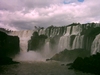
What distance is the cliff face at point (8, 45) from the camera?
62.9 meters

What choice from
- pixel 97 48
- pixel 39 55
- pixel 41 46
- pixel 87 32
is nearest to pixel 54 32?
pixel 41 46

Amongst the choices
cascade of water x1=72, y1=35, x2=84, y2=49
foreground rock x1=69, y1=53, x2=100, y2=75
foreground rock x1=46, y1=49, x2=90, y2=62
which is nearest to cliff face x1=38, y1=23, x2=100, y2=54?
cascade of water x1=72, y1=35, x2=84, y2=49

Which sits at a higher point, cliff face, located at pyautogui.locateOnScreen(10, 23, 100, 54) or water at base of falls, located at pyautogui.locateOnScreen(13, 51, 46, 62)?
cliff face, located at pyautogui.locateOnScreen(10, 23, 100, 54)

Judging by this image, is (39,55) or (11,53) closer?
(11,53)

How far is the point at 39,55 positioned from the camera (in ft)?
250

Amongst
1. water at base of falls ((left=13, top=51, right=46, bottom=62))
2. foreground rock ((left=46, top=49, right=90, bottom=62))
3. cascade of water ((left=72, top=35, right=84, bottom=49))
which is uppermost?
cascade of water ((left=72, top=35, right=84, bottom=49))

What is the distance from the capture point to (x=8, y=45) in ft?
223

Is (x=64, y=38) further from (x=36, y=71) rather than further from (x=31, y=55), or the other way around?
(x=36, y=71)

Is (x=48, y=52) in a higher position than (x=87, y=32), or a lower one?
lower

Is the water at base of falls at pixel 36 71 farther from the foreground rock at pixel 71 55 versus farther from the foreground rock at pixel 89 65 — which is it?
the foreground rock at pixel 71 55

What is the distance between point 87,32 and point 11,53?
81.6 feet

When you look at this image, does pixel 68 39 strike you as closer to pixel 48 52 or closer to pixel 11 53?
pixel 48 52

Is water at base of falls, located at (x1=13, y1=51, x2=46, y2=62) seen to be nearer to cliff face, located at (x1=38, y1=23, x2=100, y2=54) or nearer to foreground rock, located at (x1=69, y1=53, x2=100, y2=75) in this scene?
cliff face, located at (x1=38, y1=23, x2=100, y2=54)

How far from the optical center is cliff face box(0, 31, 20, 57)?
62.9 meters
